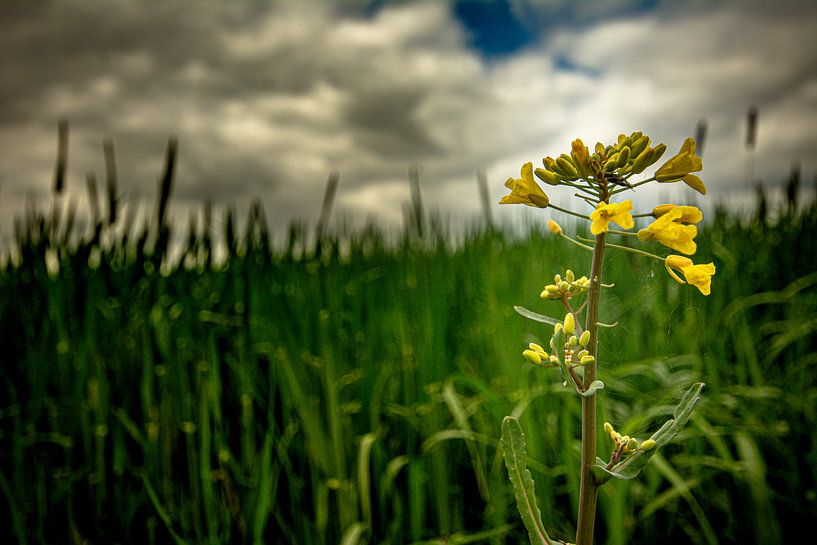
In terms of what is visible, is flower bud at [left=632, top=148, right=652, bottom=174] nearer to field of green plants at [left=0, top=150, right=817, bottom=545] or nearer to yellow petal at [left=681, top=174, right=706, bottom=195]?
yellow petal at [left=681, top=174, right=706, bottom=195]

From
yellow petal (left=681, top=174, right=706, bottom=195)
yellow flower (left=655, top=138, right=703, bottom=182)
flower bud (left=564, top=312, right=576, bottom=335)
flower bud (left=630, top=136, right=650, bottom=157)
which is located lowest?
flower bud (left=564, top=312, right=576, bottom=335)

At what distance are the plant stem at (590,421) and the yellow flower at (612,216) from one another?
2 cm

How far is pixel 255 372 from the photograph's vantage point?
2.08 metres

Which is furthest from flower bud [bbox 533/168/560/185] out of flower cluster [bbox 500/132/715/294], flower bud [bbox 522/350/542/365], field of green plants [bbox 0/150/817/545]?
field of green plants [bbox 0/150/817/545]

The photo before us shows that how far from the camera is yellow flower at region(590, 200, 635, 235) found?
1.00 ft

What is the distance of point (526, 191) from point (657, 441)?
173 millimetres

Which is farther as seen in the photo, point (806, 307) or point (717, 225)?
point (717, 225)

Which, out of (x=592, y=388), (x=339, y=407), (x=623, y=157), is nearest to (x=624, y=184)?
(x=623, y=157)

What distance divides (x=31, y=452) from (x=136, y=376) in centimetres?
41

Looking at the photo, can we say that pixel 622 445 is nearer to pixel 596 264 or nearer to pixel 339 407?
pixel 596 264

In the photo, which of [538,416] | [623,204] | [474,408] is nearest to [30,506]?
[474,408]

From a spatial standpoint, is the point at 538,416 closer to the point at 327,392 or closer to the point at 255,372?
the point at 327,392

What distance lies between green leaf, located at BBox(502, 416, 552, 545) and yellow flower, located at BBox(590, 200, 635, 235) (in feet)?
0.46

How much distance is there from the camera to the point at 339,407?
186cm
